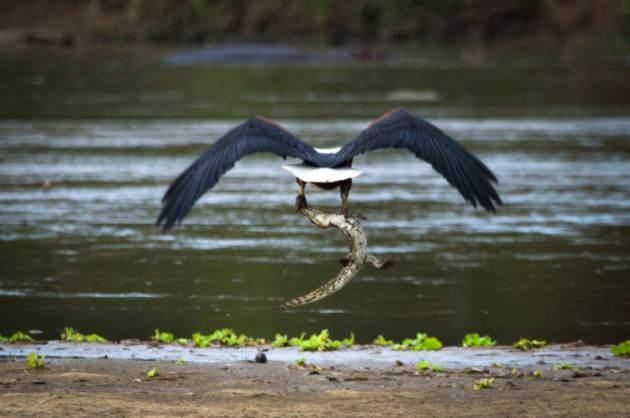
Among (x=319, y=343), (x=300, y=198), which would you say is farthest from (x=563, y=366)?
(x=300, y=198)

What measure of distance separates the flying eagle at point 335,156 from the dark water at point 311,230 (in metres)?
3.66

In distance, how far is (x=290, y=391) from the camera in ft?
30.1

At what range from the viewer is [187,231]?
60.2ft

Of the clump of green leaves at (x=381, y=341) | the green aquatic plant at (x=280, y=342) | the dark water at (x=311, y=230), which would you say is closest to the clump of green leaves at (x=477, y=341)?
the clump of green leaves at (x=381, y=341)

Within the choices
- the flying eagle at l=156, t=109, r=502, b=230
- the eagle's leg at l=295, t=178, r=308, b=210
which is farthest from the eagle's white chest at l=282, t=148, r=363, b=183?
the eagle's leg at l=295, t=178, r=308, b=210

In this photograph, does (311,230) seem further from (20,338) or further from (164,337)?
(20,338)

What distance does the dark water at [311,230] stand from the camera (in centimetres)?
1295

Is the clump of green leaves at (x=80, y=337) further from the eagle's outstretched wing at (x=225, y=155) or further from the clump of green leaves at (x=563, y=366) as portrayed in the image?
the clump of green leaves at (x=563, y=366)

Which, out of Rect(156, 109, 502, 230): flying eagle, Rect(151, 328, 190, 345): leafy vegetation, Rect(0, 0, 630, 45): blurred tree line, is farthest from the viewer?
Rect(0, 0, 630, 45): blurred tree line

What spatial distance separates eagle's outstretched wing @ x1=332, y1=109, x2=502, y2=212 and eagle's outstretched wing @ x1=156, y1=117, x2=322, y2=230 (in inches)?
14.1

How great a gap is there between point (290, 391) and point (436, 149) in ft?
6.23

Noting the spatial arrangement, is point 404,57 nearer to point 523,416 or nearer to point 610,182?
point 610,182

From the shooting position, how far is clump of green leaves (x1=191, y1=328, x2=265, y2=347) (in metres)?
11.1

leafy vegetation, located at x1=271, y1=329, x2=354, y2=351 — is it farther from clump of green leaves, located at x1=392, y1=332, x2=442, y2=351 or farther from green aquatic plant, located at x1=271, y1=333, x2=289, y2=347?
clump of green leaves, located at x1=392, y1=332, x2=442, y2=351
